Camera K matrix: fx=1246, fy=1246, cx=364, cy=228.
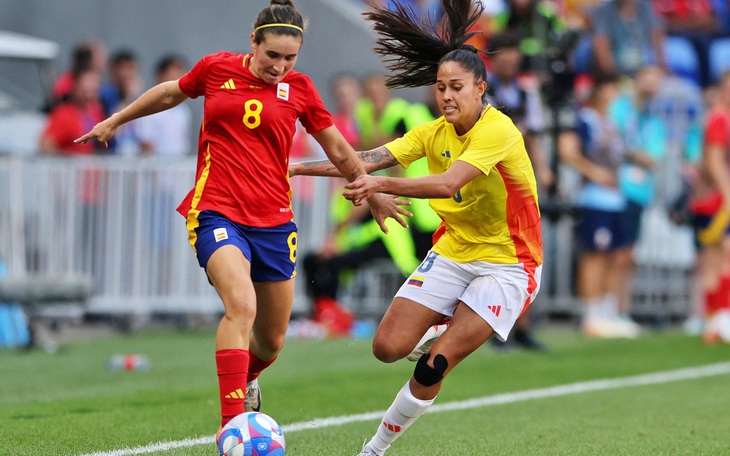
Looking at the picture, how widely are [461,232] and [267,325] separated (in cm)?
128

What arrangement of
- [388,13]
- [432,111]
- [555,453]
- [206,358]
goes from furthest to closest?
[432,111] < [206,358] < [388,13] < [555,453]

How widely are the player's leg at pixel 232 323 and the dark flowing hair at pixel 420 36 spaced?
1764 mm

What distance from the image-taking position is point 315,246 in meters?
15.1

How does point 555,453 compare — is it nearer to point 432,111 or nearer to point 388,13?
point 388,13

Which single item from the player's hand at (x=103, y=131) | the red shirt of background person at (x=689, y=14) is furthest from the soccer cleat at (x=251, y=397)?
the red shirt of background person at (x=689, y=14)

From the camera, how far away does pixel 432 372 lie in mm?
6738

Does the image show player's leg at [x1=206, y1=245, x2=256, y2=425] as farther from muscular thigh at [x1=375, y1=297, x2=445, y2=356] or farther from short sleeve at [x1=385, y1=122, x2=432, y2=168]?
short sleeve at [x1=385, y1=122, x2=432, y2=168]

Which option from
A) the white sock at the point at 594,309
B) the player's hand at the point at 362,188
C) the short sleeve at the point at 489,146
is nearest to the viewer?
the player's hand at the point at 362,188

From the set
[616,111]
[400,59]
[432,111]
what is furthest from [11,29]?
[400,59]

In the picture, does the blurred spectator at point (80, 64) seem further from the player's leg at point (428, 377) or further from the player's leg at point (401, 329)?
the player's leg at point (428, 377)

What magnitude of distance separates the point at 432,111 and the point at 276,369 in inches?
132

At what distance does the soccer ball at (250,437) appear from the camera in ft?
19.9

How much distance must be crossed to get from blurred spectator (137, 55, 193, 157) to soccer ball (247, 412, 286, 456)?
914 cm

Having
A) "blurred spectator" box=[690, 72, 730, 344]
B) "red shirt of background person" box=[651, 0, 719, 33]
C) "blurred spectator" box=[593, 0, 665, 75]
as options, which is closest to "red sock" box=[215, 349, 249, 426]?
"blurred spectator" box=[690, 72, 730, 344]
